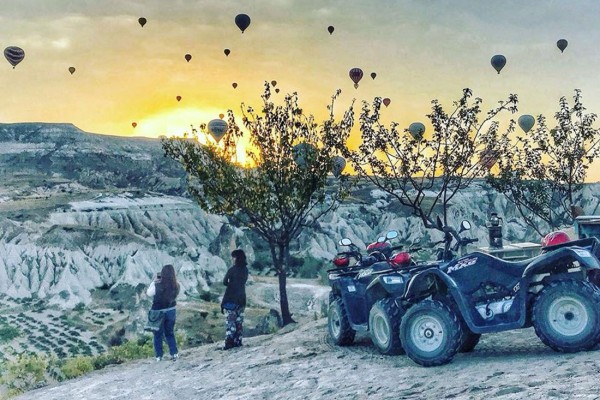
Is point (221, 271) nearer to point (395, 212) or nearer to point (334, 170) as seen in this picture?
point (395, 212)

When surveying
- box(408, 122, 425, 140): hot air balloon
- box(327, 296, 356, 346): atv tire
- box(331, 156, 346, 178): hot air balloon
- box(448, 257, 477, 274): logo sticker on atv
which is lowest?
box(327, 296, 356, 346): atv tire

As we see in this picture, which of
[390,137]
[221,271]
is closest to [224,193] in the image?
[390,137]

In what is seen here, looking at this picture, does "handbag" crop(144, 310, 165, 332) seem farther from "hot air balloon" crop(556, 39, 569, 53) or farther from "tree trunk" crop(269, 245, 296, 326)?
"hot air balloon" crop(556, 39, 569, 53)

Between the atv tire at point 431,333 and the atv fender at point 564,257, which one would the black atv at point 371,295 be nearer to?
the atv tire at point 431,333

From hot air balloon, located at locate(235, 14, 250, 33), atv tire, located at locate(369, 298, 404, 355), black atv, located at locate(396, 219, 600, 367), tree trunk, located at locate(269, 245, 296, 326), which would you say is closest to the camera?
black atv, located at locate(396, 219, 600, 367)

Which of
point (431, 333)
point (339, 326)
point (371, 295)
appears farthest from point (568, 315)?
point (339, 326)

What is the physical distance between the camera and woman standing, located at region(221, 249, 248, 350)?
13562mm

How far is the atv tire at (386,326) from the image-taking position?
975 centimetres

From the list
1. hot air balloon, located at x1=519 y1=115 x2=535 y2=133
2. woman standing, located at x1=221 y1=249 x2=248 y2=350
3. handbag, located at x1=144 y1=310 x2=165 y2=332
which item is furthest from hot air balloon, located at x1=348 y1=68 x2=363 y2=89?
handbag, located at x1=144 y1=310 x2=165 y2=332

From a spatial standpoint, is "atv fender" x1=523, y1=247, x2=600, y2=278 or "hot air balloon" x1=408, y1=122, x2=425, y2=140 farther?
"hot air balloon" x1=408, y1=122, x2=425, y2=140

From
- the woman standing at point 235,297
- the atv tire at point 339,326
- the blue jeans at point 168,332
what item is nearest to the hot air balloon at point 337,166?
the woman standing at point 235,297

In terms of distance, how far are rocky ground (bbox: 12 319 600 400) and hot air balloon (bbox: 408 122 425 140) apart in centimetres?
1290

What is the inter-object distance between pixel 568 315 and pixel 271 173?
15.3 m

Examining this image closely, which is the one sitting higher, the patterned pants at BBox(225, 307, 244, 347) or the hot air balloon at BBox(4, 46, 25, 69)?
the hot air balloon at BBox(4, 46, 25, 69)
